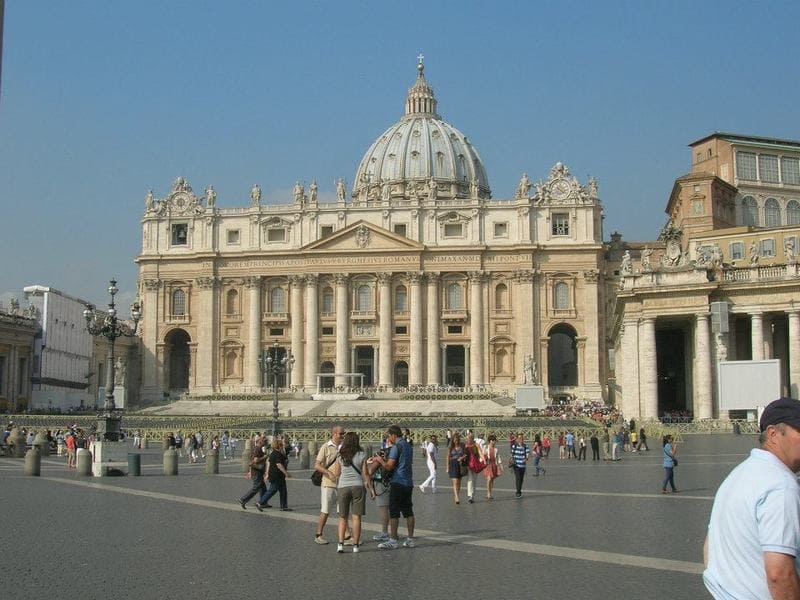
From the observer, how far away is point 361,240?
8512 centimetres

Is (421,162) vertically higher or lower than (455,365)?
higher

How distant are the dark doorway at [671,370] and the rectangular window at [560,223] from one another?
31.3 m

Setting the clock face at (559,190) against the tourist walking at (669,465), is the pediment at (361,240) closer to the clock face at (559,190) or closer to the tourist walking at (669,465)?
the clock face at (559,190)

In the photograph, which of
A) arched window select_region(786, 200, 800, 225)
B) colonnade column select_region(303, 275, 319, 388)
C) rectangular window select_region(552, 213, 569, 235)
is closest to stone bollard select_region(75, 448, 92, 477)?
arched window select_region(786, 200, 800, 225)

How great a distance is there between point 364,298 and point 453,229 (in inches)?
359

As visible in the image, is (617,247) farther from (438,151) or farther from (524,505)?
(524,505)

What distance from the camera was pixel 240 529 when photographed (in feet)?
49.8

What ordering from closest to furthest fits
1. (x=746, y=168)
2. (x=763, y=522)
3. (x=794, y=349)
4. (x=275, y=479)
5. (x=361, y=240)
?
(x=763, y=522), (x=275, y=479), (x=794, y=349), (x=746, y=168), (x=361, y=240)

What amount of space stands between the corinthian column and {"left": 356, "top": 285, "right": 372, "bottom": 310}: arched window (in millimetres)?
4879

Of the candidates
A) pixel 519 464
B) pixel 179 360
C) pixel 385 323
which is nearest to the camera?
pixel 519 464

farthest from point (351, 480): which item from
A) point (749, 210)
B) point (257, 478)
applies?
point (749, 210)

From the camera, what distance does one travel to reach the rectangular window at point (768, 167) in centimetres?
6806

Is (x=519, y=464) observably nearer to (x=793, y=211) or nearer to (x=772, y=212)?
(x=772, y=212)

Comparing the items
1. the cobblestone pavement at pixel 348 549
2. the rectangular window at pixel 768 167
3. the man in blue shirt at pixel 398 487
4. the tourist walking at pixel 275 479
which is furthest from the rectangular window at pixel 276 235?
the man in blue shirt at pixel 398 487
